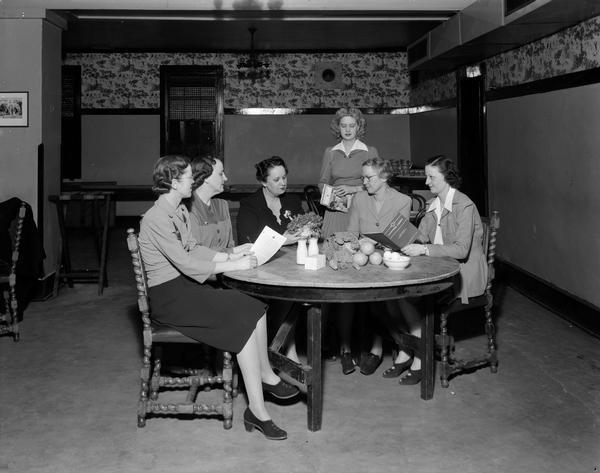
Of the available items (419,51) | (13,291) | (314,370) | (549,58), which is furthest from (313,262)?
(419,51)

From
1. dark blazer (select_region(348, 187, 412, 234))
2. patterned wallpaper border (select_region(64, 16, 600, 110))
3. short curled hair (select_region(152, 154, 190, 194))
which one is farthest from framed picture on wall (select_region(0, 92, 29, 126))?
patterned wallpaper border (select_region(64, 16, 600, 110))

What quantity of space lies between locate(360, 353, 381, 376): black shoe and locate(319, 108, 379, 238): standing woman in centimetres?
106

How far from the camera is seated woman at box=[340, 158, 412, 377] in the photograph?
4.45 metres

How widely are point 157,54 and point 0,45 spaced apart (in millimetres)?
5305

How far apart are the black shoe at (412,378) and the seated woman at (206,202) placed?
1293 millimetres

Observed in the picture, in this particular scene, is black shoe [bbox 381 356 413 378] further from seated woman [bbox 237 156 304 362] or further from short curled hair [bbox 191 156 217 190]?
short curled hair [bbox 191 156 217 190]

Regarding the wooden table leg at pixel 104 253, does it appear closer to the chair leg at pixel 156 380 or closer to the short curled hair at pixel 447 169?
the chair leg at pixel 156 380

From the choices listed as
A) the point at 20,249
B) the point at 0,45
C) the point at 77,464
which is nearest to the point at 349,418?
the point at 77,464

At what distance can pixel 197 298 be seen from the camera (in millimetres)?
3646

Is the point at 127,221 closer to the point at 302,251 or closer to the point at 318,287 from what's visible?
the point at 302,251

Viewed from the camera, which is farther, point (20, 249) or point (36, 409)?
point (20, 249)

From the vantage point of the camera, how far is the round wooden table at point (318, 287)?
343 centimetres

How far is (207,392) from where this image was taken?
13.9ft

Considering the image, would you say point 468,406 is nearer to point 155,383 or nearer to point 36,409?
point 155,383
